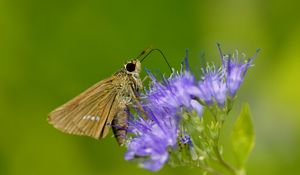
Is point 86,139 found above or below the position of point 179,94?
above

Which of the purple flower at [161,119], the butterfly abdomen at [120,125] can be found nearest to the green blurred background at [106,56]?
the butterfly abdomen at [120,125]

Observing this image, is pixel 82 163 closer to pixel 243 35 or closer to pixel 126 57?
pixel 126 57

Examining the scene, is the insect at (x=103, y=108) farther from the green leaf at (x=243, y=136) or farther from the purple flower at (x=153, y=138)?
the green leaf at (x=243, y=136)

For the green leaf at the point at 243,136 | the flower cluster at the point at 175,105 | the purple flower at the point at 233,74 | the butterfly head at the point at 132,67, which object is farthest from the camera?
the butterfly head at the point at 132,67

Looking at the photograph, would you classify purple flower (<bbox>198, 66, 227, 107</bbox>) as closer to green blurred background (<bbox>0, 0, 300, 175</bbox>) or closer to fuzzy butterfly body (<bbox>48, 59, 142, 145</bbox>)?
fuzzy butterfly body (<bbox>48, 59, 142, 145</bbox>)

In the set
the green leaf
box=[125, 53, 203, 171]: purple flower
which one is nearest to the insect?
box=[125, 53, 203, 171]: purple flower

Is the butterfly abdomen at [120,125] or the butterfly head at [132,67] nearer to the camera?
the butterfly abdomen at [120,125]

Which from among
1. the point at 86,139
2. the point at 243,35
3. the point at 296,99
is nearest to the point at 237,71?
the point at 296,99
